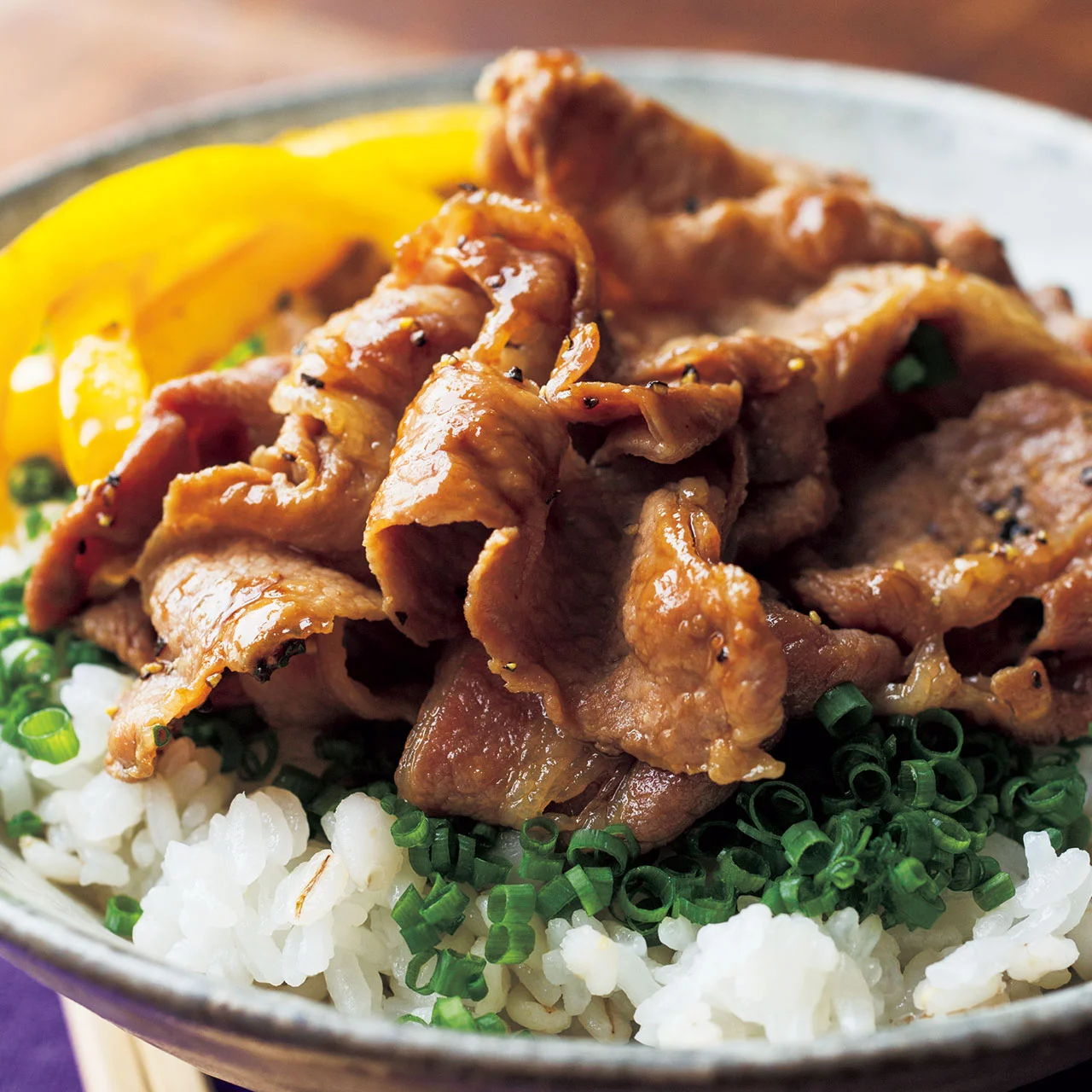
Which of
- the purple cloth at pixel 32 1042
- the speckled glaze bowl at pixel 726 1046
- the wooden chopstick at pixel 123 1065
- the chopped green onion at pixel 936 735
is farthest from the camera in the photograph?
the purple cloth at pixel 32 1042

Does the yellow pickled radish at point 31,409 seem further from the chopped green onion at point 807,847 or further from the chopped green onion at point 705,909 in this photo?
the chopped green onion at point 807,847

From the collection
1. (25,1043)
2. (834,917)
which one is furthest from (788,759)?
(25,1043)

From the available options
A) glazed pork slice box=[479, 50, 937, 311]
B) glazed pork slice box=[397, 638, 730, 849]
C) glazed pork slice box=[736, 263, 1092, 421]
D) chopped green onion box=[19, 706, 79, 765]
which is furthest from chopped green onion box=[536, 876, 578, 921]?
glazed pork slice box=[479, 50, 937, 311]

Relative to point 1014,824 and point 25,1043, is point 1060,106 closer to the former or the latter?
point 1014,824

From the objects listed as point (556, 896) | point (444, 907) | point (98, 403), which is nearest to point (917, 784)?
point (556, 896)

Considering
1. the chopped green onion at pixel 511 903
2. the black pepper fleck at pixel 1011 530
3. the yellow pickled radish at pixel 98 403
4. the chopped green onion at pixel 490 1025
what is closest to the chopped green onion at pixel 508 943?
the chopped green onion at pixel 511 903
